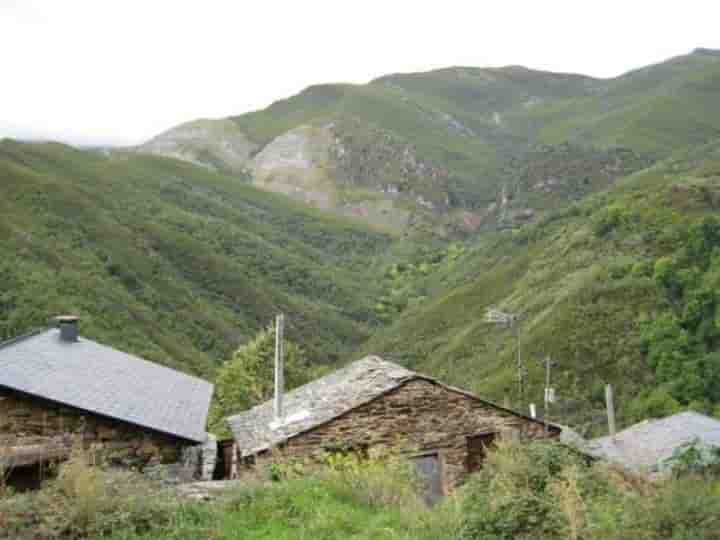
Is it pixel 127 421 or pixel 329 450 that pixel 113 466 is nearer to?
pixel 127 421

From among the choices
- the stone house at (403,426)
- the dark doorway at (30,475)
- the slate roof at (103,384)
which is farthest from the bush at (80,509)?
the stone house at (403,426)

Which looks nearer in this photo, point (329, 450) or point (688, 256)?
point (329, 450)

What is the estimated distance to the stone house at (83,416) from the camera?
11.6 metres

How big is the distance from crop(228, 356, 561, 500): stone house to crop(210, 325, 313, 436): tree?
22.7m

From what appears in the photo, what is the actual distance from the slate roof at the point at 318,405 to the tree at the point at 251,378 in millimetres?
20472

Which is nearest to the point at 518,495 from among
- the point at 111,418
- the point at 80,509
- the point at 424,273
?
the point at 80,509

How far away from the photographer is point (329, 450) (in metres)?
14.3

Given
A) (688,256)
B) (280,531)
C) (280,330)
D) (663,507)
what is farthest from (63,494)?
(688,256)

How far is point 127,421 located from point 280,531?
4704 mm

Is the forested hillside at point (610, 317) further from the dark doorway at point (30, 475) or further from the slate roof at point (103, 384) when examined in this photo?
the dark doorway at point (30, 475)

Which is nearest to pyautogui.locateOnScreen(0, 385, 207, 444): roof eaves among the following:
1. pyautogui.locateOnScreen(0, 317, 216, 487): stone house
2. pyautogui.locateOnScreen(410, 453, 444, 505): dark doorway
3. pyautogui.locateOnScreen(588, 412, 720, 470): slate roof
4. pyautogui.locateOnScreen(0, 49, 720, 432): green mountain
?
pyautogui.locateOnScreen(0, 317, 216, 487): stone house

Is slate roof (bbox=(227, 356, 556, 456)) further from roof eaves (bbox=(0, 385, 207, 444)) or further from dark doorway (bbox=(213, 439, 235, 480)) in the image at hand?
roof eaves (bbox=(0, 385, 207, 444))

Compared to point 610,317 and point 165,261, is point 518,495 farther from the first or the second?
point 165,261

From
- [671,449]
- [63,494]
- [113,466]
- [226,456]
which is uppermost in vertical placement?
[63,494]
